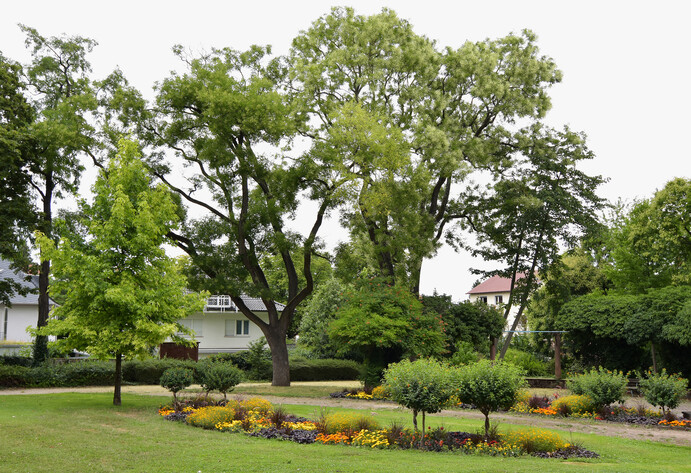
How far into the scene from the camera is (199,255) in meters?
26.1

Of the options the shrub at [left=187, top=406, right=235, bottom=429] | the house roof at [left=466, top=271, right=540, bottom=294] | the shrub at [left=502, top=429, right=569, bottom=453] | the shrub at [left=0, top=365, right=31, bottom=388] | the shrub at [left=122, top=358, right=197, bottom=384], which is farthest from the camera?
the house roof at [left=466, top=271, right=540, bottom=294]

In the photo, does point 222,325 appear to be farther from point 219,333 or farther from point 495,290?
point 495,290

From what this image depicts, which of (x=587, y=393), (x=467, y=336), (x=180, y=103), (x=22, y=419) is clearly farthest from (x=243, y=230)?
(x=587, y=393)

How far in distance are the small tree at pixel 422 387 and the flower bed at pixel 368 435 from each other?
0.59 metres

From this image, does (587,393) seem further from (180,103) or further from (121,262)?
(180,103)

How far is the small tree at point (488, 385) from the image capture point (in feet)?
40.6

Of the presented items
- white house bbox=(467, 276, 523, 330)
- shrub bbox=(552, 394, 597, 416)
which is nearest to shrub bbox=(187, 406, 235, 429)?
shrub bbox=(552, 394, 597, 416)

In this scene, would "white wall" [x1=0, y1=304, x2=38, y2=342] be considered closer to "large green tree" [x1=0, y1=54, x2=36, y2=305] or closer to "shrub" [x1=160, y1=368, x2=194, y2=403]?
"large green tree" [x1=0, y1=54, x2=36, y2=305]

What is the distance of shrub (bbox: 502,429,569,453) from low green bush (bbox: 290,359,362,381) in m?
20.0

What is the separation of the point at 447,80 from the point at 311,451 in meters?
22.0

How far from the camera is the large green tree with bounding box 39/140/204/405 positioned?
54.8ft

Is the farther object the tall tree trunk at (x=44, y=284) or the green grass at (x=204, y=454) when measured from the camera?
the tall tree trunk at (x=44, y=284)

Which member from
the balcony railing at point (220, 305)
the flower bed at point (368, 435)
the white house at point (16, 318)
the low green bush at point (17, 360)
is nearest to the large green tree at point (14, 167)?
the low green bush at point (17, 360)

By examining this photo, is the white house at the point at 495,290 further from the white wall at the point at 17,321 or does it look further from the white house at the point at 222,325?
the white wall at the point at 17,321
